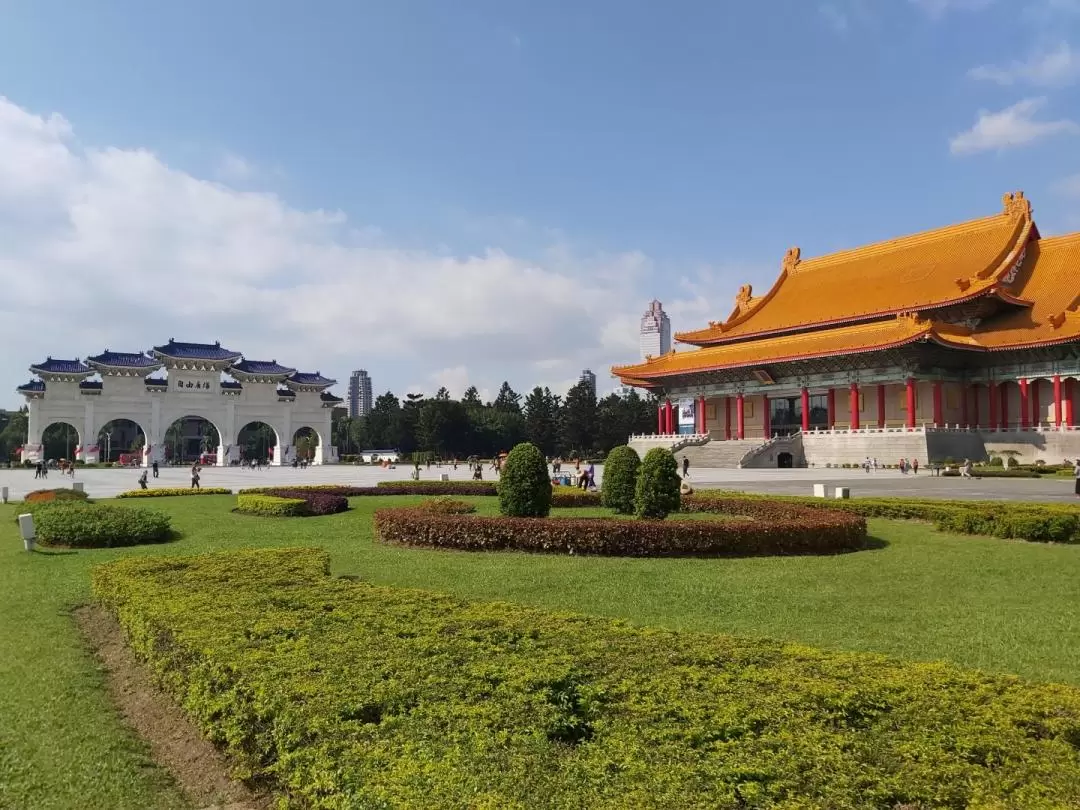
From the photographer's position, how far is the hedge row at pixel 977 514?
11102 millimetres

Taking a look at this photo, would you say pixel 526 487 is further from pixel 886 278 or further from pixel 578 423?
pixel 578 423

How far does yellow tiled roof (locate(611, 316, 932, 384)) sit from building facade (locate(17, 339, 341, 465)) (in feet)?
78.5

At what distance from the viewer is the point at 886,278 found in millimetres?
42625

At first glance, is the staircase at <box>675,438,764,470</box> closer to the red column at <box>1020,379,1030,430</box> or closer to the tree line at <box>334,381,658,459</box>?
the red column at <box>1020,379,1030,430</box>

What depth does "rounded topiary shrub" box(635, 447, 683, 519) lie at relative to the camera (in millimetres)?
12211

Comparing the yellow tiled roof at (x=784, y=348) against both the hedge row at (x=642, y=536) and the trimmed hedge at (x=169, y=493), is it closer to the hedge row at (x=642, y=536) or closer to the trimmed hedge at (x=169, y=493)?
the hedge row at (x=642, y=536)

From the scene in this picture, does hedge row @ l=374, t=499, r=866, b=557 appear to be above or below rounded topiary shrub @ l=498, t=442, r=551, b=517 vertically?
below

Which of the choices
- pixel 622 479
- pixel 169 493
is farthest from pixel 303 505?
pixel 169 493

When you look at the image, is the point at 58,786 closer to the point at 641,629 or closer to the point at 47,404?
the point at 641,629

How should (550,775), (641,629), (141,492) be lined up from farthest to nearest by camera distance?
(141,492)
(641,629)
(550,775)

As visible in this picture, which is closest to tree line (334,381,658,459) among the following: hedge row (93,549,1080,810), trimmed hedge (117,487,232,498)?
trimmed hedge (117,487,232,498)

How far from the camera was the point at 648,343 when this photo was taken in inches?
5527

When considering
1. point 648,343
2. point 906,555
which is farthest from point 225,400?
point 648,343

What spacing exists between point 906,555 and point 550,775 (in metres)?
8.53
